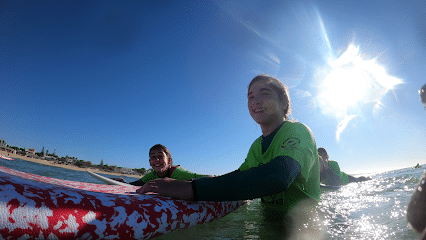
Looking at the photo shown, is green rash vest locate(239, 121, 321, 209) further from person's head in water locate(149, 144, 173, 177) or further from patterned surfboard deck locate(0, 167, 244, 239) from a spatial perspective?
person's head in water locate(149, 144, 173, 177)

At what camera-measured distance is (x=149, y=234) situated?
1258 millimetres

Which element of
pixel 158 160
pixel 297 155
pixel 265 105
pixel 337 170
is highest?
pixel 265 105

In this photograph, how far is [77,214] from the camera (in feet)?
3.36

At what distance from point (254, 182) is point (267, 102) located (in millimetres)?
1043

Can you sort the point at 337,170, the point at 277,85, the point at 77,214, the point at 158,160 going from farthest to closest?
the point at 337,170 < the point at 158,160 < the point at 277,85 < the point at 77,214

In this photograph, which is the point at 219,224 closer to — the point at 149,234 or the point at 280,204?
the point at 280,204

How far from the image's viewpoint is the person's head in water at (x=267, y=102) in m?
1.94

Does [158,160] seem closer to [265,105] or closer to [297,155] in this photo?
[265,105]

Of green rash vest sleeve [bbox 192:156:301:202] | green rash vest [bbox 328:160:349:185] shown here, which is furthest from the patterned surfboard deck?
green rash vest [bbox 328:160:349:185]

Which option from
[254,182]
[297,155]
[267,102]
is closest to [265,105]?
[267,102]

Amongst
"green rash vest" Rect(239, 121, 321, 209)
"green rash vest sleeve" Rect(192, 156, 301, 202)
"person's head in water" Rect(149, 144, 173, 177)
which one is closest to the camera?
"green rash vest sleeve" Rect(192, 156, 301, 202)

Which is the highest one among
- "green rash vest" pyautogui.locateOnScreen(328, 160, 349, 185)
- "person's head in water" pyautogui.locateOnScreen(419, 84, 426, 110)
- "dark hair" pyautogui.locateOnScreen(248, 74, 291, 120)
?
"dark hair" pyautogui.locateOnScreen(248, 74, 291, 120)

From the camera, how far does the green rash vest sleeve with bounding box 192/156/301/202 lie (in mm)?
1108

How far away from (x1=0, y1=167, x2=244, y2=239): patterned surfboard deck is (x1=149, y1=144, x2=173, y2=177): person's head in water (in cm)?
204
